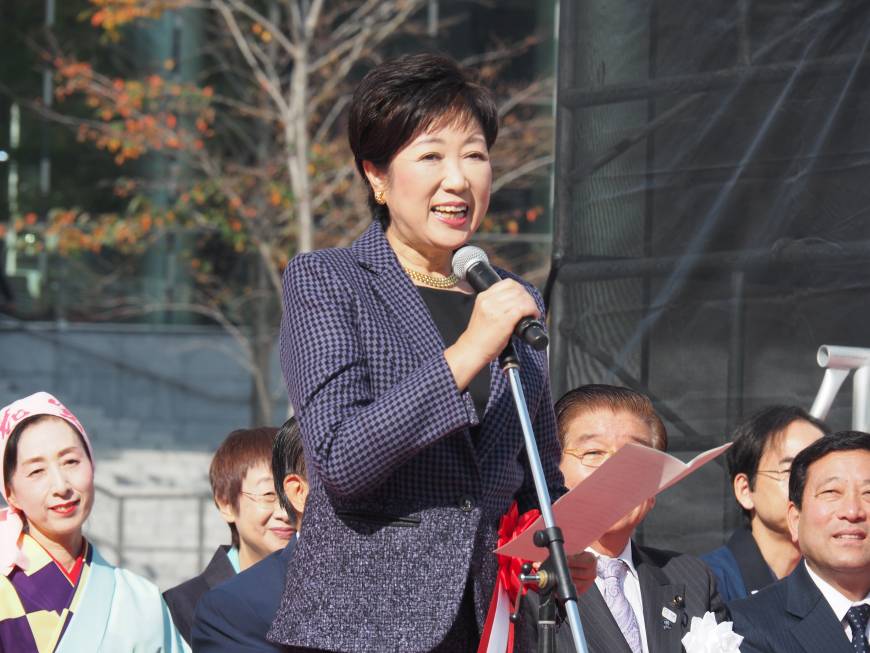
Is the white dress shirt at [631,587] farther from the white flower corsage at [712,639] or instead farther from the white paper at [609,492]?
the white paper at [609,492]

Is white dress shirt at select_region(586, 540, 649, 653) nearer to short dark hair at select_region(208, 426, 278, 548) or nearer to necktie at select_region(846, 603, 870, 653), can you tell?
necktie at select_region(846, 603, 870, 653)

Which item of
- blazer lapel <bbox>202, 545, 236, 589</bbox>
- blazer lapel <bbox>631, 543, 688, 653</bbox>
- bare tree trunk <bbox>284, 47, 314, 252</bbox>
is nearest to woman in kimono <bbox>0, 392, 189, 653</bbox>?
blazer lapel <bbox>202, 545, 236, 589</bbox>

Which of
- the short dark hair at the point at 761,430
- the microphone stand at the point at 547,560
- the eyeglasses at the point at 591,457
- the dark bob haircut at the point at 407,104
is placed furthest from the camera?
the short dark hair at the point at 761,430

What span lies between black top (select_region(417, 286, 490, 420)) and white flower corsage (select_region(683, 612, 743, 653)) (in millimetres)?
898

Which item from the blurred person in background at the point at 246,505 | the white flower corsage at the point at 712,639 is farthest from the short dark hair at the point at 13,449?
the white flower corsage at the point at 712,639

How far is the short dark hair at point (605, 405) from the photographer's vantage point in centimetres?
357

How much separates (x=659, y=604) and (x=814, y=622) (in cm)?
37

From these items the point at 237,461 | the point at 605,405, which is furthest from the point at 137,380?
the point at 605,405

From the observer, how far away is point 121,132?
13.2 metres

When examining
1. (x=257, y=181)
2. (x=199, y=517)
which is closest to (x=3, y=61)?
(x=257, y=181)

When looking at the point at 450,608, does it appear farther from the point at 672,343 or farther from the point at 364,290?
the point at 672,343

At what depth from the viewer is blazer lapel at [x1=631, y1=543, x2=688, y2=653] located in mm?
3344

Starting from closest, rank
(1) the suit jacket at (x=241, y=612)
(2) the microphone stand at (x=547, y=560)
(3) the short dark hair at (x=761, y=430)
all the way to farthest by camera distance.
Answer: (2) the microphone stand at (x=547, y=560)
(1) the suit jacket at (x=241, y=612)
(3) the short dark hair at (x=761, y=430)

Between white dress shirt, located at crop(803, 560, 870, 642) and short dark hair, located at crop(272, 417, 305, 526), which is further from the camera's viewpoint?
short dark hair, located at crop(272, 417, 305, 526)
